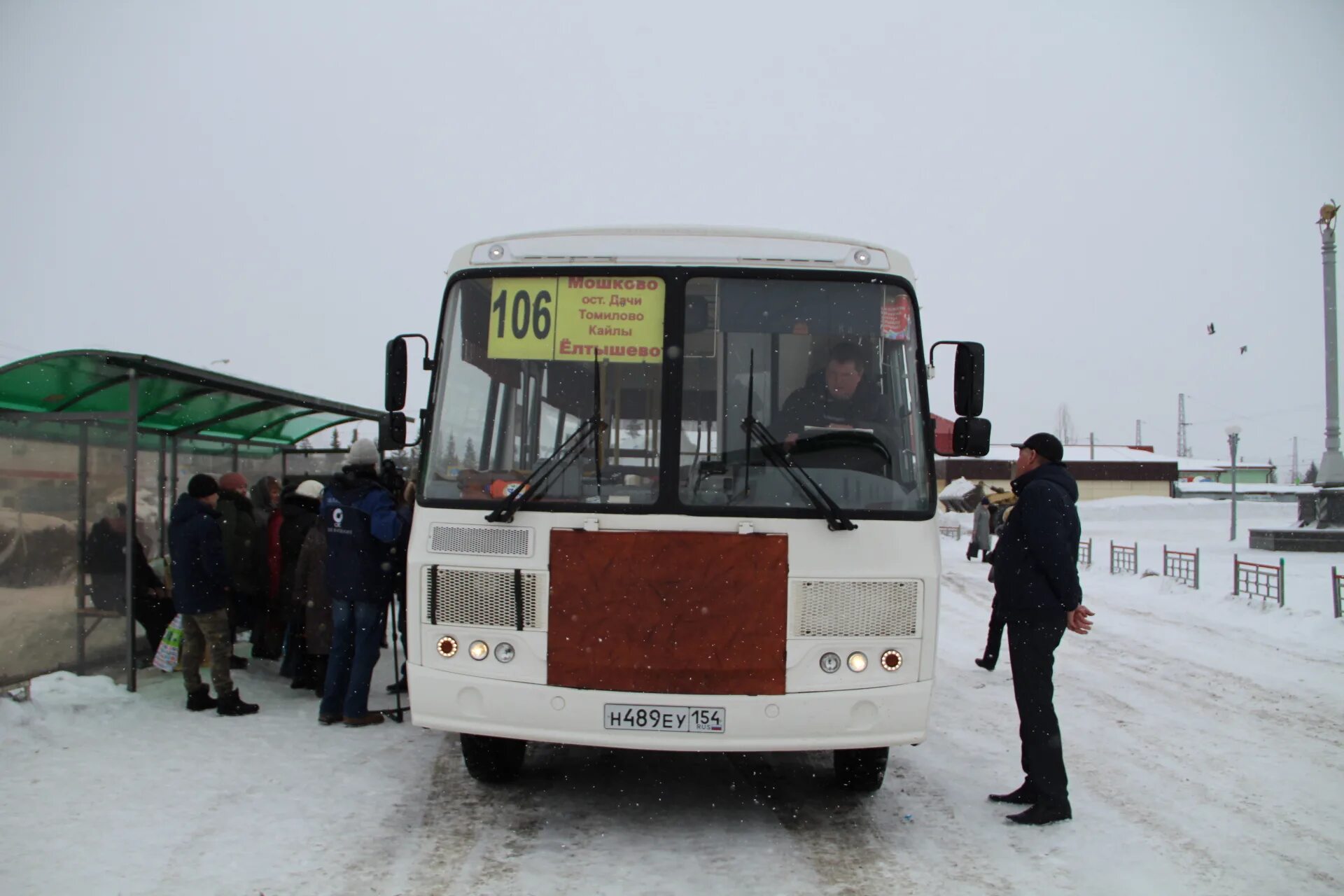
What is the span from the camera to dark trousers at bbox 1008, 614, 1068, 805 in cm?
524

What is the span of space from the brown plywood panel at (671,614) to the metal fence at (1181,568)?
50.8 feet

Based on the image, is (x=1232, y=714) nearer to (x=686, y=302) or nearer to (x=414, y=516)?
(x=686, y=302)

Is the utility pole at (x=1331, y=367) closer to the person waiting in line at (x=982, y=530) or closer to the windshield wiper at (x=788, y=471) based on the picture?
the person waiting in line at (x=982, y=530)

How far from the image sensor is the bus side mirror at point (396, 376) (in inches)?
224

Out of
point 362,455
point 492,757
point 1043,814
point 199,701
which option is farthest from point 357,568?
point 1043,814

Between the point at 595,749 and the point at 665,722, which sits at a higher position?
the point at 665,722

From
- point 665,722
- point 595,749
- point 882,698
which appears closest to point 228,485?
point 595,749

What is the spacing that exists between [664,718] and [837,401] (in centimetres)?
183

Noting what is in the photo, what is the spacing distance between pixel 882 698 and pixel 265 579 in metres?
6.14

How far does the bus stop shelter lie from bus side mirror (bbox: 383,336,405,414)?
242 cm

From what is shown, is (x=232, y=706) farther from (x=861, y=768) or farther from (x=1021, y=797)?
(x=1021, y=797)

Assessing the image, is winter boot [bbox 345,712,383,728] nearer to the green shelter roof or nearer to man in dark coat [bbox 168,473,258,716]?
man in dark coat [bbox 168,473,258,716]

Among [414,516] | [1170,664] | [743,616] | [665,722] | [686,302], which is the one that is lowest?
[1170,664]

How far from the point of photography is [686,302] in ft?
17.1
